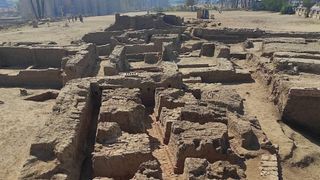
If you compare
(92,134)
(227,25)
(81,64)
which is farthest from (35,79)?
(227,25)

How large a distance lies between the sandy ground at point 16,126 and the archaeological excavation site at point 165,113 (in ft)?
0.17

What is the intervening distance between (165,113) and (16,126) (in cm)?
528

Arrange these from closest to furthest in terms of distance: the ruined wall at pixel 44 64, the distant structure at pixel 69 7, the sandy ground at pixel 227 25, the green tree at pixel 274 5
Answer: the ruined wall at pixel 44 64, the sandy ground at pixel 227 25, the green tree at pixel 274 5, the distant structure at pixel 69 7

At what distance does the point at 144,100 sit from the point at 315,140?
19.7 ft

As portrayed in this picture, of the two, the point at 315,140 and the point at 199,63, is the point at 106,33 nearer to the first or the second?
the point at 199,63

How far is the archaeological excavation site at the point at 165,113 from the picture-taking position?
857 centimetres

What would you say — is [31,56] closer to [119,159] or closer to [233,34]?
[119,159]

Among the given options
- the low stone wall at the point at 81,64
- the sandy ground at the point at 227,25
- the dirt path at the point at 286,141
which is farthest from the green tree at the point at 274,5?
the dirt path at the point at 286,141

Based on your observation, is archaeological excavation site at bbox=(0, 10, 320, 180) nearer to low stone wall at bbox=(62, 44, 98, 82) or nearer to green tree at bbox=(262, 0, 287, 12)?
low stone wall at bbox=(62, 44, 98, 82)

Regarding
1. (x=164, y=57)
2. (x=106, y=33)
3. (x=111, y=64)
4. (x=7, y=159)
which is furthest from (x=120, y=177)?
(x=106, y=33)

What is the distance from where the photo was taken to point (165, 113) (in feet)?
37.8

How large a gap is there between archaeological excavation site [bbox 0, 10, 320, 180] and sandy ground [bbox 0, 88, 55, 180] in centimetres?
5

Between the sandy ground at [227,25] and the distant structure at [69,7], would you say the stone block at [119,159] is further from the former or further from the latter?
the distant structure at [69,7]

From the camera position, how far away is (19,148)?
1145cm
